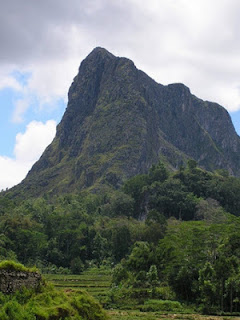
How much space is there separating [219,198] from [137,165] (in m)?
77.5

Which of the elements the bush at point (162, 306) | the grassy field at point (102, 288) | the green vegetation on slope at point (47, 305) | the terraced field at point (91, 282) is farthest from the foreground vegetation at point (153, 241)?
the green vegetation on slope at point (47, 305)

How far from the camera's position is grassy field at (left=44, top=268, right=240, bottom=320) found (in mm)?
35597

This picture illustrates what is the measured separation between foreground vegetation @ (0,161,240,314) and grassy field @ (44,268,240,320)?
2045mm

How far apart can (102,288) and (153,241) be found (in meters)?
23.1

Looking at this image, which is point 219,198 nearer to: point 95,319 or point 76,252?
point 76,252

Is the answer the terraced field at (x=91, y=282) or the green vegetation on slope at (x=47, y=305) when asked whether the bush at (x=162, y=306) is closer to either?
the terraced field at (x=91, y=282)

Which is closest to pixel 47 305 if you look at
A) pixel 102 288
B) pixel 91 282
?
pixel 102 288

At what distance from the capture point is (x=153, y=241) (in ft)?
253

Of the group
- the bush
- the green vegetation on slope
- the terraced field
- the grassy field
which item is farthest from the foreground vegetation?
the green vegetation on slope

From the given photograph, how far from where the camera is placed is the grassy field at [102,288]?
35.6 m

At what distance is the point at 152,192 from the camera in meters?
115

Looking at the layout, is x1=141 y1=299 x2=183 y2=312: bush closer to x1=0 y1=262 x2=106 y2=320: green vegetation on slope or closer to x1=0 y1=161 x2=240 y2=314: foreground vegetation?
x1=0 y1=161 x2=240 y2=314: foreground vegetation

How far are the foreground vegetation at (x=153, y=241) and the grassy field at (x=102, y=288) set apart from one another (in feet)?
6.71

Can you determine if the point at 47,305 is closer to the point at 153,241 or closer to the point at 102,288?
the point at 102,288
